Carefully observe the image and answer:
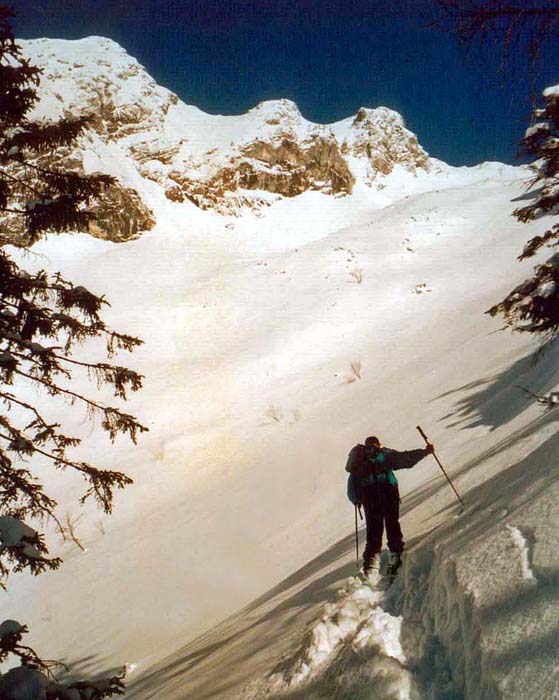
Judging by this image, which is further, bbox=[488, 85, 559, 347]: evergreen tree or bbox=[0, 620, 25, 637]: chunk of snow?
bbox=[488, 85, 559, 347]: evergreen tree

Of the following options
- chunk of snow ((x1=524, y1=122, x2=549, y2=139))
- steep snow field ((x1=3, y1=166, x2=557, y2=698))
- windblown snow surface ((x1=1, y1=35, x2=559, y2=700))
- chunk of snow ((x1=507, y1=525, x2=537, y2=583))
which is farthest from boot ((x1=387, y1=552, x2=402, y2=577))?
chunk of snow ((x1=524, y1=122, x2=549, y2=139))

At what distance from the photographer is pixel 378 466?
458cm

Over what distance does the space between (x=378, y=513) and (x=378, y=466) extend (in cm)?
49

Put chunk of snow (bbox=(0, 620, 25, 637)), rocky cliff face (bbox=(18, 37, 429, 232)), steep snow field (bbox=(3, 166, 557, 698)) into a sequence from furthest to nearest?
rocky cliff face (bbox=(18, 37, 429, 232)) < chunk of snow (bbox=(0, 620, 25, 637)) < steep snow field (bbox=(3, 166, 557, 698))

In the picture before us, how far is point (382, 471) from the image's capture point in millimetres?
4582

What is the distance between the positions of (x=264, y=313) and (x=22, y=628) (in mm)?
22455

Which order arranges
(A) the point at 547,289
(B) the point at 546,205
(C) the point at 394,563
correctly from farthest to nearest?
1. (B) the point at 546,205
2. (A) the point at 547,289
3. (C) the point at 394,563

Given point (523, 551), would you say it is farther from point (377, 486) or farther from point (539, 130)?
point (539, 130)

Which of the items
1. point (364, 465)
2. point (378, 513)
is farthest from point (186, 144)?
point (378, 513)

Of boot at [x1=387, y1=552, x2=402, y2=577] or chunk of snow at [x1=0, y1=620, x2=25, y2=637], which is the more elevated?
chunk of snow at [x1=0, y1=620, x2=25, y2=637]

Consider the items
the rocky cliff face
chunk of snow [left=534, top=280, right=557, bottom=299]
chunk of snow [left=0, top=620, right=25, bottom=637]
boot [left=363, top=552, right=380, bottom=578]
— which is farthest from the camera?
the rocky cliff face

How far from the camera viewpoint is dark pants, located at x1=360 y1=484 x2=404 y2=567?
4.45 meters

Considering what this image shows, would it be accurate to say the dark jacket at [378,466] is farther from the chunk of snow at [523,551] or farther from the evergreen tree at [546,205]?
the evergreen tree at [546,205]

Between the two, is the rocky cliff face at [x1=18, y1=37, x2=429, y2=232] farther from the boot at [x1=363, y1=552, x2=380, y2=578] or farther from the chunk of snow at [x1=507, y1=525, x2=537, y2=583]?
the chunk of snow at [x1=507, y1=525, x2=537, y2=583]
